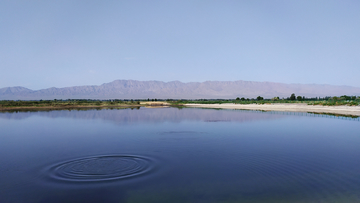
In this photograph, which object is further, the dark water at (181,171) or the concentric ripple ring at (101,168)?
the concentric ripple ring at (101,168)

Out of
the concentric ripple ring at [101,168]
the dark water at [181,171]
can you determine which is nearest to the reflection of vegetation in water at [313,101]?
the dark water at [181,171]

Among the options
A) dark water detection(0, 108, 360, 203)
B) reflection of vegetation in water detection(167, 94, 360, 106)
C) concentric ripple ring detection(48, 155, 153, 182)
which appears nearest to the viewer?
dark water detection(0, 108, 360, 203)

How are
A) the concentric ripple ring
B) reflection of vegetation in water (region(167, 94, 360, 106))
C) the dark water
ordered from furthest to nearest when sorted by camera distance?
reflection of vegetation in water (region(167, 94, 360, 106)), the concentric ripple ring, the dark water

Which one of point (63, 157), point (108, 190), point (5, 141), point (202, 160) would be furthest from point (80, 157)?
point (5, 141)

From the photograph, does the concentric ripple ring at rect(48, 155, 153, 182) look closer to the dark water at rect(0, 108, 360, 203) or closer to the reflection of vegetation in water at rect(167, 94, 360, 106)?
the dark water at rect(0, 108, 360, 203)

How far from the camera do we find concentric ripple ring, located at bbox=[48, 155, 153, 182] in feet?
31.3

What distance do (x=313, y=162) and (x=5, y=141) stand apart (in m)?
21.3

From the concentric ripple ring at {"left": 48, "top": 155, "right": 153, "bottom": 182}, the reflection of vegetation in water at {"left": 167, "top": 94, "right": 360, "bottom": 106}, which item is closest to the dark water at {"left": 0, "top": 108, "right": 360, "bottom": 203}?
the concentric ripple ring at {"left": 48, "top": 155, "right": 153, "bottom": 182}

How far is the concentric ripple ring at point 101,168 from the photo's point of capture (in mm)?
9555

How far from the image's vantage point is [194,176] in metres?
9.73

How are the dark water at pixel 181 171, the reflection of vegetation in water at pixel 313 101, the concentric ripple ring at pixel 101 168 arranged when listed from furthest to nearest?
1. the reflection of vegetation in water at pixel 313 101
2. the concentric ripple ring at pixel 101 168
3. the dark water at pixel 181 171

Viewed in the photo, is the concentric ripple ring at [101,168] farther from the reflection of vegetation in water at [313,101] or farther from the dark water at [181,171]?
the reflection of vegetation in water at [313,101]

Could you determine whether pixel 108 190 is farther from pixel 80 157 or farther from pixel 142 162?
pixel 80 157

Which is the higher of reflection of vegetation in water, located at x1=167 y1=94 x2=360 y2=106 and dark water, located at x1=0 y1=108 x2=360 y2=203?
reflection of vegetation in water, located at x1=167 y1=94 x2=360 y2=106
